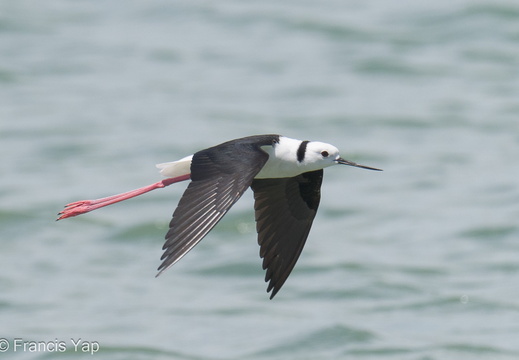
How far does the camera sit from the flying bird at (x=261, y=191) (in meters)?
7.00

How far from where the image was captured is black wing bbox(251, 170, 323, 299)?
27.5ft

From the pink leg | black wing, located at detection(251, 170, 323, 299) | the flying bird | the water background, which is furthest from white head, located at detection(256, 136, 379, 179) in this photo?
the water background

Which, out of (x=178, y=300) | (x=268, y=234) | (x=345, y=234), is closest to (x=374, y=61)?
(x=345, y=234)

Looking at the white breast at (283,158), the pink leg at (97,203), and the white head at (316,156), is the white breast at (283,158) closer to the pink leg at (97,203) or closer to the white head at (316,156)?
the white head at (316,156)

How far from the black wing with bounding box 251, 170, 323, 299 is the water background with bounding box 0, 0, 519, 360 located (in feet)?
13.4

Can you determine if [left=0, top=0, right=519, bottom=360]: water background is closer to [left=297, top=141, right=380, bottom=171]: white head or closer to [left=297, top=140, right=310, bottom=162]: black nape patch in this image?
[left=297, top=141, right=380, bottom=171]: white head

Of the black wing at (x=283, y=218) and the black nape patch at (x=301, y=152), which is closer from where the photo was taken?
the black nape patch at (x=301, y=152)

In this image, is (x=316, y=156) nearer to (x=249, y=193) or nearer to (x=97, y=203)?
(x=97, y=203)

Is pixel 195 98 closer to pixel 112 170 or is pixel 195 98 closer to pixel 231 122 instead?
pixel 231 122

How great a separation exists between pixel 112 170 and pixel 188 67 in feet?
15.2

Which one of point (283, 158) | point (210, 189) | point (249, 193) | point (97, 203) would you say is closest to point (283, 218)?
Answer: point (283, 158)

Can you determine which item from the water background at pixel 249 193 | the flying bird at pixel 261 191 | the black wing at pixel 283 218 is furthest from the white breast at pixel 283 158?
the water background at pixel 249 193

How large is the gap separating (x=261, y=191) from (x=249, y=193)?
25.7 ft

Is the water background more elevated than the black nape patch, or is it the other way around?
the black nape patch
